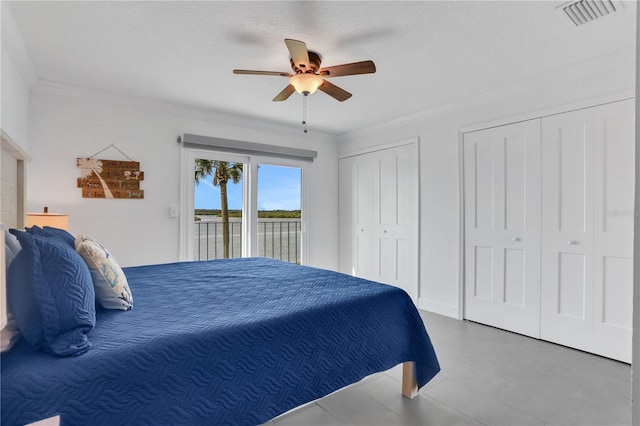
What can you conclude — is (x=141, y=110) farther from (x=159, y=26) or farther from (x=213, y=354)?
(x=213, y=354)

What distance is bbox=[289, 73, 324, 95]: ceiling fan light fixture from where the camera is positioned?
2.41 m

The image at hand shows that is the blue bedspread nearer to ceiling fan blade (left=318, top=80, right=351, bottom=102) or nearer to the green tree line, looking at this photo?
ceiling fan blade (left=318, top=80, right=351, bottom=102)

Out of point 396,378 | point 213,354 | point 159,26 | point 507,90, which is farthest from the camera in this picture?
point 507,90

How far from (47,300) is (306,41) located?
7.01ft

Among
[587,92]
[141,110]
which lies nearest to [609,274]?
[587,92]

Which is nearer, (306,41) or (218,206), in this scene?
(306,41)

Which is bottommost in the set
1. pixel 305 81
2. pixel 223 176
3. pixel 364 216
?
pixel 364 216

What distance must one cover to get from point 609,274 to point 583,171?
0.86 meters

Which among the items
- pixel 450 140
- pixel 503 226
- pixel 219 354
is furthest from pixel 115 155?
pixel 503 226

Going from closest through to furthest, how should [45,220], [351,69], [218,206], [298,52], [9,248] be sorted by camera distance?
[9,248], [298,52], [351,69], [45,220], [218,206]

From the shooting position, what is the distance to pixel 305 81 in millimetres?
2424

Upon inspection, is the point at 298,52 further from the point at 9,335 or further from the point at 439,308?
the point at 439,308

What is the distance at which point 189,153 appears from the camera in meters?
4.00

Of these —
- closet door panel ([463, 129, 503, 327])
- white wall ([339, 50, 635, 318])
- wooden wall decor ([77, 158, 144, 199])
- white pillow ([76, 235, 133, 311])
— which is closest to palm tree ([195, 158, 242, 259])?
wooden wall decor ([77, 158, 144, 199])
